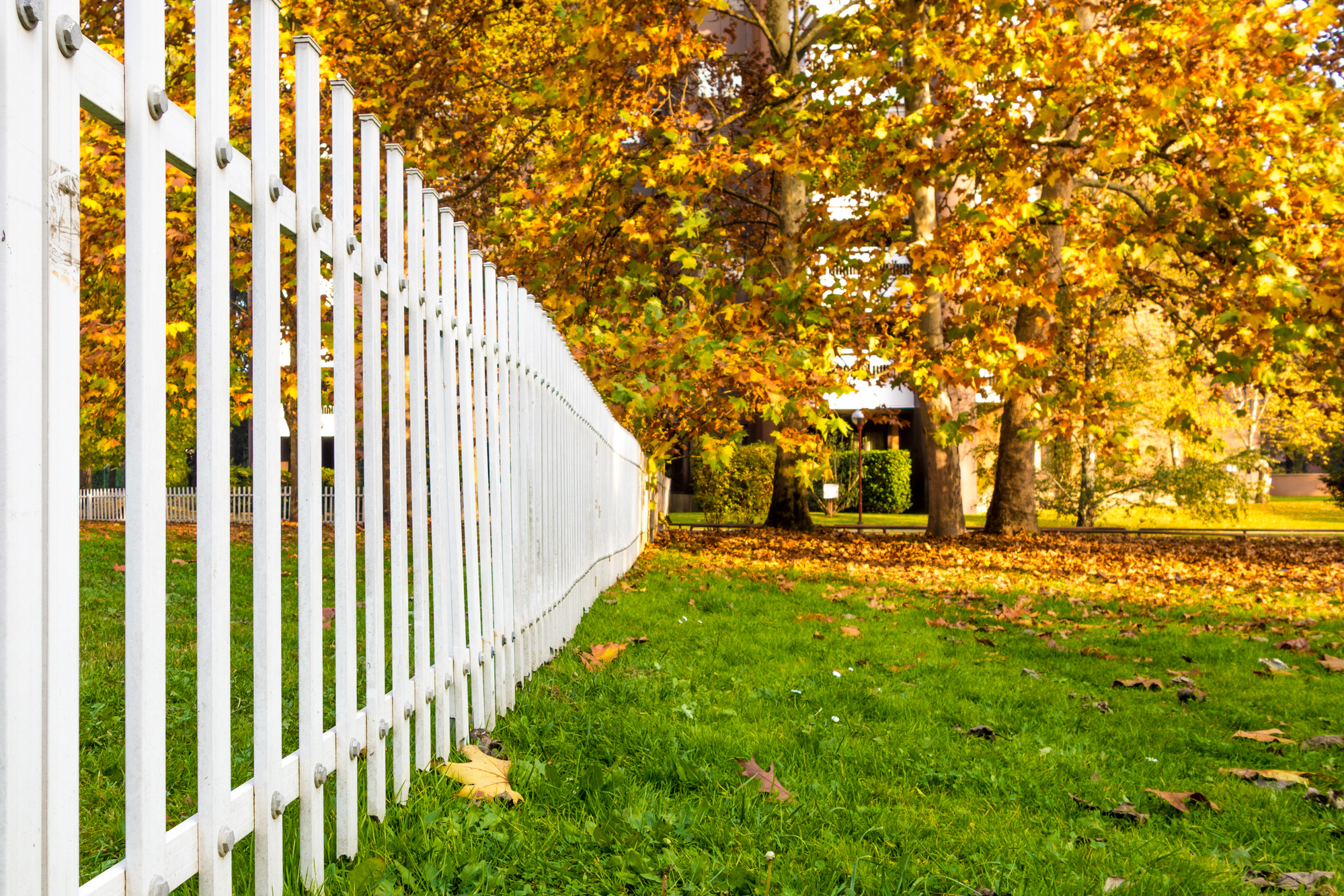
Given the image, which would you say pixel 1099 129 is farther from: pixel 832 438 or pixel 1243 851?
pixel 832 438

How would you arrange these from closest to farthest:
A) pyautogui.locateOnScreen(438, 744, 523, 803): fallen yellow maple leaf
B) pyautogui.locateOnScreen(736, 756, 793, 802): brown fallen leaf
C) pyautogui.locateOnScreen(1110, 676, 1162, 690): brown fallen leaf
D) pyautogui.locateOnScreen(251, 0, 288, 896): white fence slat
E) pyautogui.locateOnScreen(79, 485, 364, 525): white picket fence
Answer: pyautogui.locateOnScreen(251, 0, 288, 896): white fence slat
pyautogui.locateOnScreen(438, 744, 523, 803): fallen yellow maple leaf
pyautogui.locateOnScreen(736, 756, 793, 802): brown fallen leaf
pyautogui.locateOnScreen(1110, 676, 1162, 690): brown fallen leaf
pyautogui.locateOnScreen(79, 485, 364, 525): white picket fence

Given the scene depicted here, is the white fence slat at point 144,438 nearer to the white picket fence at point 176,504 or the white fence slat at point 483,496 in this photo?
the white fence slat at point 483,496

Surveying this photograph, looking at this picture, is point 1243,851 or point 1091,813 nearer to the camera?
point 1243,851

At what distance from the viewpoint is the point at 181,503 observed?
87.4ft

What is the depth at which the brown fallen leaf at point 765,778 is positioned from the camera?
3.15 m

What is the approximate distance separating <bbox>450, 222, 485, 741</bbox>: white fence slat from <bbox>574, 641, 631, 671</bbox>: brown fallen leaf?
143cm

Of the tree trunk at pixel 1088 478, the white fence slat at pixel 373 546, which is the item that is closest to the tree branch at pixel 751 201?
the tree trunk at pixel 1088 478

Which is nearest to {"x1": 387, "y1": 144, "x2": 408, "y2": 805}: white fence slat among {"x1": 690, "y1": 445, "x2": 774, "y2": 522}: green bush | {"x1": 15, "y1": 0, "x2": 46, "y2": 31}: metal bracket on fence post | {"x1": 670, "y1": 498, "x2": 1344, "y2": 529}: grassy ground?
{"x1": 15, "y1": 0, "x2": 46, "y2": 31}: metal bracket on fence post

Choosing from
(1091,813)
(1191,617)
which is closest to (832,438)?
(1191,617)

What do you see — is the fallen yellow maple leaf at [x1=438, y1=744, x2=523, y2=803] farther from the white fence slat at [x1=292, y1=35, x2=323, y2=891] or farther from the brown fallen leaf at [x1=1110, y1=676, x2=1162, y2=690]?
the brown fallen leaf at [x1=1110, y1=676, x2=1162, y2=690]

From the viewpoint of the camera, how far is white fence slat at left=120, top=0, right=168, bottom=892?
5.21ft

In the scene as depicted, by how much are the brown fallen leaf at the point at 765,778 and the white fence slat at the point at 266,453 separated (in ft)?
5.08

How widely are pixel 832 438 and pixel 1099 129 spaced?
18159 mm

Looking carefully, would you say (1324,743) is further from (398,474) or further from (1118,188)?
(1118,188)
